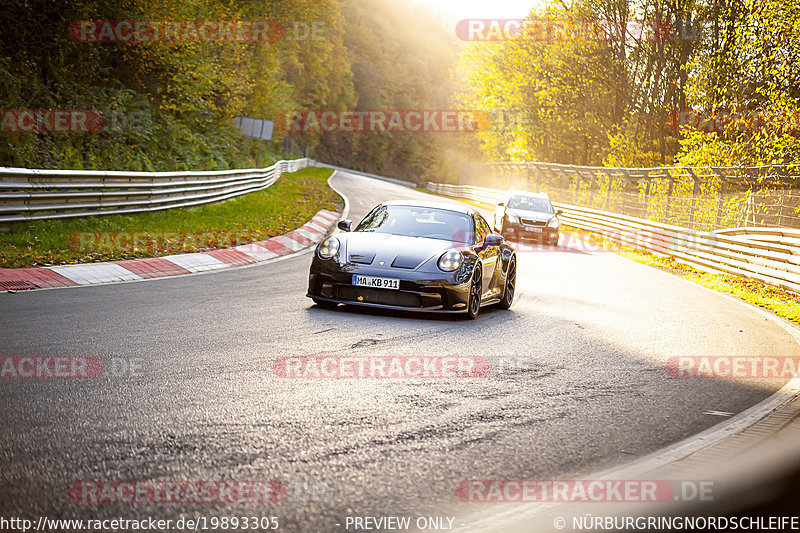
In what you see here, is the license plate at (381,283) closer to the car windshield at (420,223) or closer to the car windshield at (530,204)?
the car windshield at (420,223)

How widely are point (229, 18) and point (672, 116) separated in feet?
68.8

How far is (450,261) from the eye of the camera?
30.7 feet

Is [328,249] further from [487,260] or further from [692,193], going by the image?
[692,193]

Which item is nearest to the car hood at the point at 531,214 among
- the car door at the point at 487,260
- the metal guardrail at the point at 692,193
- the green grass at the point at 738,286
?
the green grass at the point at 738,286

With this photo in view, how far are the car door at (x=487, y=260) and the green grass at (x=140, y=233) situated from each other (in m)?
5.72

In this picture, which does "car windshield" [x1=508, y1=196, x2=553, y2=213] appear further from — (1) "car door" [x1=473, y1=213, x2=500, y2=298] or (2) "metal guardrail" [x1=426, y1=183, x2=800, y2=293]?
(1) "car door" [x1=473, y1=213, x2=500, y2=298]

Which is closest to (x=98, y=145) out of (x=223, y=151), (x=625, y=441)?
(x=223, y=151)

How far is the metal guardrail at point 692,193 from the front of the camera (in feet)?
60.3

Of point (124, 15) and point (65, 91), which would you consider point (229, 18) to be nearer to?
Result: point (124, 15)

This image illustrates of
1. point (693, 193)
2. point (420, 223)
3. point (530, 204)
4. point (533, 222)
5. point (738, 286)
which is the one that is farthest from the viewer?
point (530, 204)

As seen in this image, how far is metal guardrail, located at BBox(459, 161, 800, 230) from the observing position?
18.4 metres

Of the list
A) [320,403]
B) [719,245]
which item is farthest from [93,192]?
[719,245]

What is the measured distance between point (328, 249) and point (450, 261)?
140 centimetres

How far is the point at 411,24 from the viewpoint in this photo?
12275cm
